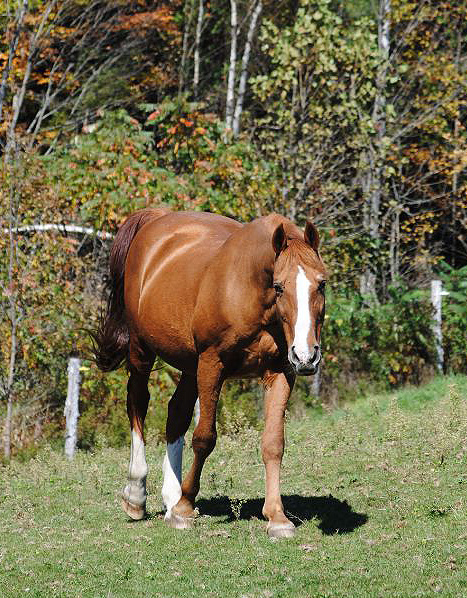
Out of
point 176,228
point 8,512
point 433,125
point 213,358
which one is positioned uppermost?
point 433,125

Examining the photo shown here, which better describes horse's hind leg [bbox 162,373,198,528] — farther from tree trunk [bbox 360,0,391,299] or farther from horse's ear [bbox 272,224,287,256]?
tree trunk [bbox 360,0,391,299]

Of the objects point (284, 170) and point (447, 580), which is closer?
point (447, 580)

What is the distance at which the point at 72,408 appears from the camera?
12234 mm

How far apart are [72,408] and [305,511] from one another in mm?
5527

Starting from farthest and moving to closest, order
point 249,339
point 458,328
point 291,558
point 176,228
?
1. point 458,328
2. point 176,228
3. point 249,339
4. point 291,558

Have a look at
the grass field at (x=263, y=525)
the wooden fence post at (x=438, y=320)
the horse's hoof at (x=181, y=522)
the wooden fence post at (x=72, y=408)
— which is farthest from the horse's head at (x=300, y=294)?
the wooden fence post at (x=438, y=320)

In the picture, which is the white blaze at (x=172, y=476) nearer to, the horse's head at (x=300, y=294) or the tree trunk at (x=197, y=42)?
the horse's head at (x=300, y=294)

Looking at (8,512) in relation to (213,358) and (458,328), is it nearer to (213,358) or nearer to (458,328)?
(213,358)

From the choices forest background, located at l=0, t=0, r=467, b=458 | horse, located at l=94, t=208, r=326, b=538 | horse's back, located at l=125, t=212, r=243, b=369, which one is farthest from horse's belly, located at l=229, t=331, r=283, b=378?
forest background, located at l=0, t=0, r=467, b=458

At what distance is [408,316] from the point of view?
15.5m

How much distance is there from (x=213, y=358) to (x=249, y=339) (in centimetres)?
35

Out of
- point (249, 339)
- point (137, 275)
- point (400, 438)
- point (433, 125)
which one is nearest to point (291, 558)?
point (249, 339)

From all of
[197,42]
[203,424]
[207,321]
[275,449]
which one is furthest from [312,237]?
[197,42]

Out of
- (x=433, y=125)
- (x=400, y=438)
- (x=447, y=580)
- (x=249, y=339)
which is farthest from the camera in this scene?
(x=433, y=125)
